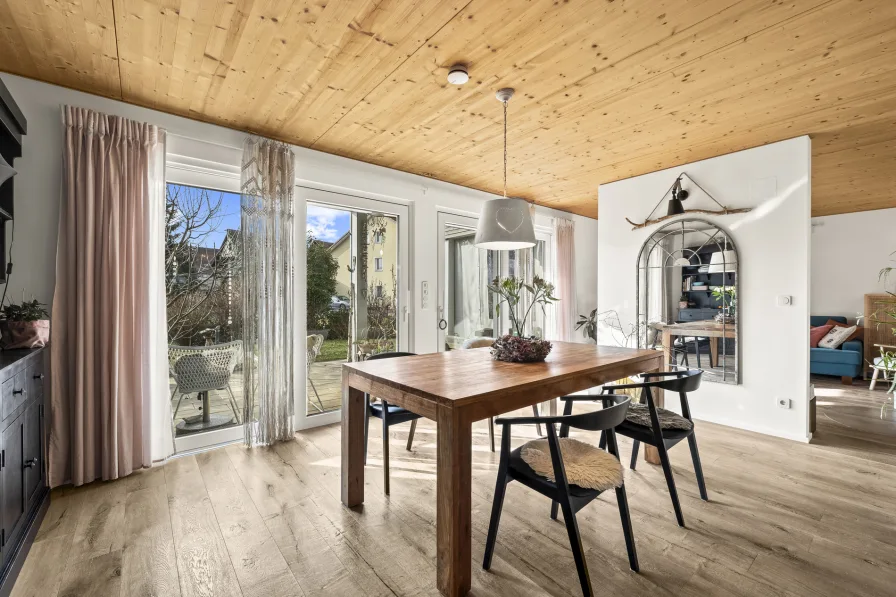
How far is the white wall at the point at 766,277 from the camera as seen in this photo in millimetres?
3410

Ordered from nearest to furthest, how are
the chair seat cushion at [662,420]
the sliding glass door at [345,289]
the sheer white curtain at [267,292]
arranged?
the chair seat cushion at [662,420], the sheer white curtain at [267,292], the sliding glass door at [345,289]

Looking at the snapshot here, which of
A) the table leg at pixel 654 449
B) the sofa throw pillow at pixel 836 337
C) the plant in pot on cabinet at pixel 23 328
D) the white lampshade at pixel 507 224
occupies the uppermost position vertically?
the white lampshade at pixel 507 224

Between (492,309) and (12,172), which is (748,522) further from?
(12,172)

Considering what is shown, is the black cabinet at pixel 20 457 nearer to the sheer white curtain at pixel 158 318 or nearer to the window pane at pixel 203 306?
the sheer white curtain at pixel 158 318

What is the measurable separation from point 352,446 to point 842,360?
253 inches

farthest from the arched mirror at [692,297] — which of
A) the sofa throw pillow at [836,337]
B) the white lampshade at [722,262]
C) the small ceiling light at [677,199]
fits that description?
the sofa throw pillow at [836,337]

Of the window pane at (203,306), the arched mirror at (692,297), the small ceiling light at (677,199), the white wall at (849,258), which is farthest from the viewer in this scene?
the white wall at (849,258)

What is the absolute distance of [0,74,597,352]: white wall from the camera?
248cm

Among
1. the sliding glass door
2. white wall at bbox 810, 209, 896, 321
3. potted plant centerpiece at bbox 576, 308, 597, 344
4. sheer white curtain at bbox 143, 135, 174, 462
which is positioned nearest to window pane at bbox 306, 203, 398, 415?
the sliding glass door

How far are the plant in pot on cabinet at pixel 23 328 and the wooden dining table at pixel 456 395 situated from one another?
5.08 feet

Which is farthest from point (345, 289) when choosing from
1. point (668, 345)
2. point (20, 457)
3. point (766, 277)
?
point (766, 277)

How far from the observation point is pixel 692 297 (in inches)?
161

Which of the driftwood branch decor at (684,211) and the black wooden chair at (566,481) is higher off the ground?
the driftwood branch decor at (684,211)

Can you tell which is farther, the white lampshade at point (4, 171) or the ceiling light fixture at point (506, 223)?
the ceiling light fixture at point (506, 223)
